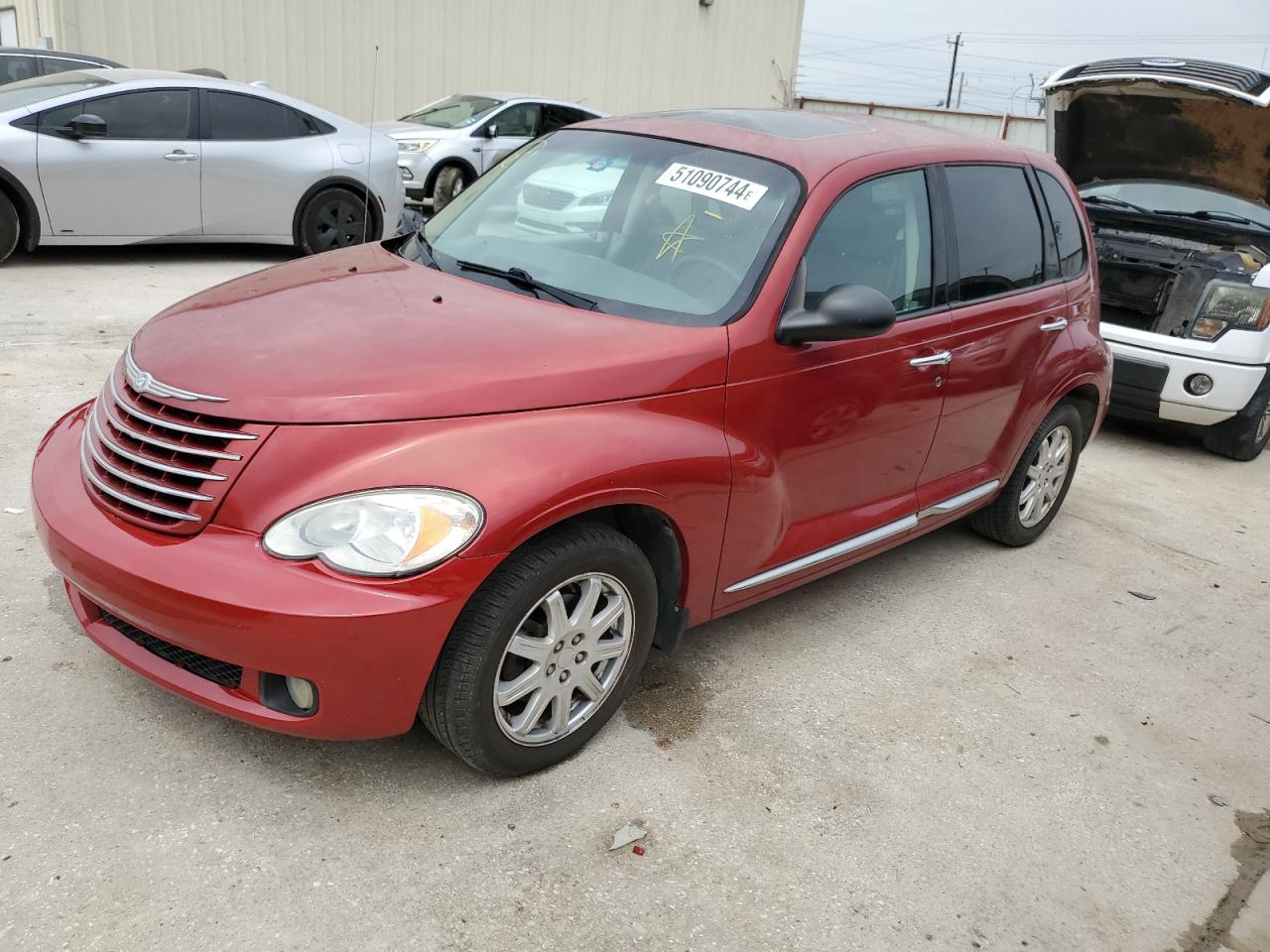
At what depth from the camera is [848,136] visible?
3770 millimetres

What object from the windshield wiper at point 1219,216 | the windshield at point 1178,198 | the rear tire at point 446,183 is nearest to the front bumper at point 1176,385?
the windshield wiper at point 1219,216

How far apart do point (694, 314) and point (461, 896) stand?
1691 millimetres

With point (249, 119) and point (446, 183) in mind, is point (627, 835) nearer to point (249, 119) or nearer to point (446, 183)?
point (249, 119)

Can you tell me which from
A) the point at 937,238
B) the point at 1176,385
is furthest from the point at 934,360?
the point at 1176,385

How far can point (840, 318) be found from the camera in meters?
3.13

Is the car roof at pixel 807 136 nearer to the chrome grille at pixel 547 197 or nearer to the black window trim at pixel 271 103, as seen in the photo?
the chrome grille at pixel 547 197

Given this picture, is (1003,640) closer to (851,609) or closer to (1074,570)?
(851,609)

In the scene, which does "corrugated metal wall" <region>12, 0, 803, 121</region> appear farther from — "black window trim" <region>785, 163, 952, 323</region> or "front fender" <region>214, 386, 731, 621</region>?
"front fender" <region>214, 386, 731, 621</region>

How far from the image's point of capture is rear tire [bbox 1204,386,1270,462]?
6.65 meters

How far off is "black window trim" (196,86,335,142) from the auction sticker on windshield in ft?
20.2

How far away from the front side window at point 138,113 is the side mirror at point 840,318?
666 cm

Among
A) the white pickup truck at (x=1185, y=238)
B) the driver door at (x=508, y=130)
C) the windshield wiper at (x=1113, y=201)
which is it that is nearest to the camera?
the white pickup truck at (x=1185, y=238)

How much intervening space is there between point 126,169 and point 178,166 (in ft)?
1.31

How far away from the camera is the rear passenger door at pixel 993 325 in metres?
3.98
